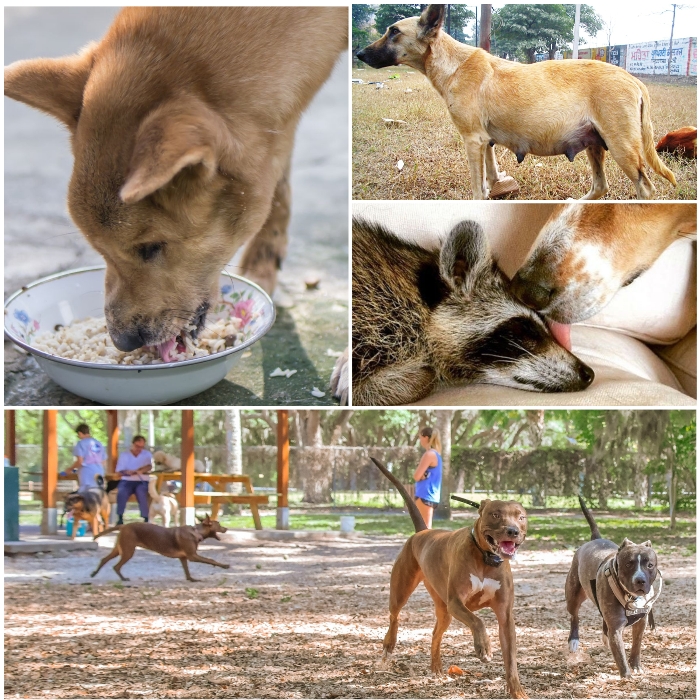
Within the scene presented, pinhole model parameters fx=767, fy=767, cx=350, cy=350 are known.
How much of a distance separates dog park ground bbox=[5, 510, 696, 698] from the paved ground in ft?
4.86

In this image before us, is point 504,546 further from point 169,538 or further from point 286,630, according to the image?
point 169,538

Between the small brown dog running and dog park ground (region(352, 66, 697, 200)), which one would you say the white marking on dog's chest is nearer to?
dog park ground (region(352, 66, 697, 200))

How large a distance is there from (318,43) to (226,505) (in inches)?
199

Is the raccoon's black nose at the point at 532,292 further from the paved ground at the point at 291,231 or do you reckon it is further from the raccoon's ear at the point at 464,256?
the paved ground at the point at 291,231

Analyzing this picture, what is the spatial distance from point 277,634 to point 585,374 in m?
2.60

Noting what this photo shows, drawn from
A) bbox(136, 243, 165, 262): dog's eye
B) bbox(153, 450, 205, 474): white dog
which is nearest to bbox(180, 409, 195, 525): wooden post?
bbox(153, 450, 205, 474): white dog

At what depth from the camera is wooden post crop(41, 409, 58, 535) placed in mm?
6414

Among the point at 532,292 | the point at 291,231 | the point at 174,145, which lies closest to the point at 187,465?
the point at 291,231

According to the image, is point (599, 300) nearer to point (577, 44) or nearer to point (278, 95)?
point (577, 44)

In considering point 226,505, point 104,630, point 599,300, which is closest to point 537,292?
point 599,300

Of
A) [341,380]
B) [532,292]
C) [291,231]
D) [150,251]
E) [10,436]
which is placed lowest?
[10,436]

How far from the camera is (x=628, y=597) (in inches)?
138

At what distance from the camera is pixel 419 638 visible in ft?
15.8

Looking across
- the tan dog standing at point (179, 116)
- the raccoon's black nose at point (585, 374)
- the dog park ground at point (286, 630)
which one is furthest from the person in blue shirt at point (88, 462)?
the raccoon's black nose at point (585, 374)
